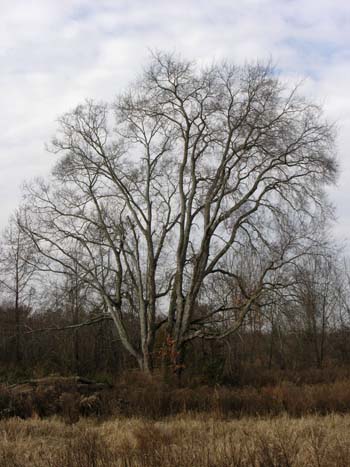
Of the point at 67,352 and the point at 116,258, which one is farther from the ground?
the point at 116,258

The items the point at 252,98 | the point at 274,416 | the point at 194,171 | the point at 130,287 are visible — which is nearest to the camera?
the point at 274,416

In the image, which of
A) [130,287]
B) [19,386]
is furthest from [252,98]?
[19,386]

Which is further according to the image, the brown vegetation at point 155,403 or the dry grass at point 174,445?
the brown vegetation at point 155,403

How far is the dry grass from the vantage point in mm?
6164

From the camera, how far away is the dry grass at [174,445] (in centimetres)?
616

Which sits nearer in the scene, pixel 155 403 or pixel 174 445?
pixel 174 445

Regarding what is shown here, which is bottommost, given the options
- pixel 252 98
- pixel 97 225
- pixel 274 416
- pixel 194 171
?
pixel 274 416

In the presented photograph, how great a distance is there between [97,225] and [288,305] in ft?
33.3

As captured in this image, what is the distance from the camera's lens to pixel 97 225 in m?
28.2

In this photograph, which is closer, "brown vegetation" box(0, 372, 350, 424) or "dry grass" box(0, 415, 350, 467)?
"dry grass" box(0, 415, 350, 467)

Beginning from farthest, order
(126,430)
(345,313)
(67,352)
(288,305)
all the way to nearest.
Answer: (345,313) → (67,352) → (288,305) → (126,430)

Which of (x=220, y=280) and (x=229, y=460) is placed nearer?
(x=229, y=460)

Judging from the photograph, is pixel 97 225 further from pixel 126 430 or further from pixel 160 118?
pixel 126 430

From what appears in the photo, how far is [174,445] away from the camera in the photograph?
7715 mm
